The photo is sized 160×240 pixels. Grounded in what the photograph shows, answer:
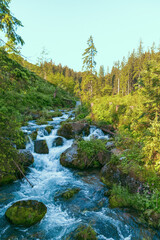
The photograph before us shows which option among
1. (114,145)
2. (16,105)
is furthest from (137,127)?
(16,105)

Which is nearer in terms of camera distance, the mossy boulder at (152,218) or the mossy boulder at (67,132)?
the mossy boulder at (152,218)

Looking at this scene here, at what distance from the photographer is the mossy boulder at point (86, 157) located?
9.34m

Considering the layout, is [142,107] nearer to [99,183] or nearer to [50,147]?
[99,183]

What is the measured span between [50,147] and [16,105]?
11.1 m

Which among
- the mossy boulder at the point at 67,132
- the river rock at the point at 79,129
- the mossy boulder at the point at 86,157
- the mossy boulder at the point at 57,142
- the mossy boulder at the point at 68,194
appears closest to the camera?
the mossy boulder at the point at 68,194

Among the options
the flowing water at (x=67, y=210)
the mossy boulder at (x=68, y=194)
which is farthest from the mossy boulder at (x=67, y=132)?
the mossy boulder at (x=68, y=194)

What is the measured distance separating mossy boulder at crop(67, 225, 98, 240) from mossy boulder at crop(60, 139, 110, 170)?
474 cm

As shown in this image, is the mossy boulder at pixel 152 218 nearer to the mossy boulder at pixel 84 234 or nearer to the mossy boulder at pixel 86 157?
the mossy boulder at pixel 84 234

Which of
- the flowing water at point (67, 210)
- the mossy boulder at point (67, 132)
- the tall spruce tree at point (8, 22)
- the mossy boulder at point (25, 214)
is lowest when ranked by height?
the flowing water at point (67, 210)

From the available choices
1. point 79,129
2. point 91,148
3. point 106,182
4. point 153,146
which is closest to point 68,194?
point 106,182

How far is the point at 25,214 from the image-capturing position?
192 inches

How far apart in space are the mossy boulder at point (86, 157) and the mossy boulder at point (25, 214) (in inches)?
169

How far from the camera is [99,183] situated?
7660mm

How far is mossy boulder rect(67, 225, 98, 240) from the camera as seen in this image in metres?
4.20
